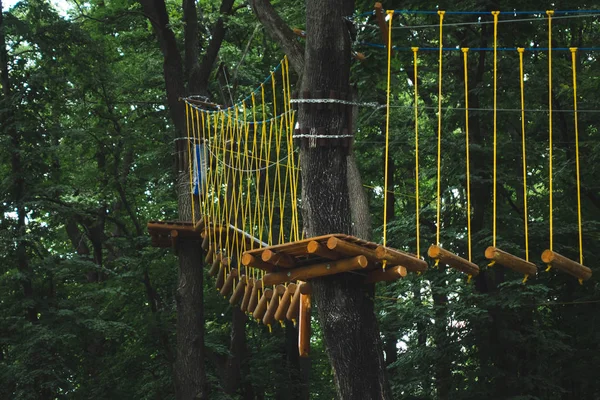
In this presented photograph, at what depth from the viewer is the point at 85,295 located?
40.6ft

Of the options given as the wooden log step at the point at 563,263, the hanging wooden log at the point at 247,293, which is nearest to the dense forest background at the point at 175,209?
the hanging wooden log at the point at 247,293

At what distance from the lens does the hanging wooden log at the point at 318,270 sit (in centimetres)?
546

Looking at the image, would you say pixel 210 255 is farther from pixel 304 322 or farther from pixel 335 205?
pixel 335 205

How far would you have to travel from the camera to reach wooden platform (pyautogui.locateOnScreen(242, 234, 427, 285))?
534 centimetres

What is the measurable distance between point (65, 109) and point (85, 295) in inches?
102

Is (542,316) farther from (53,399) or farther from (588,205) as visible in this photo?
(53,399)

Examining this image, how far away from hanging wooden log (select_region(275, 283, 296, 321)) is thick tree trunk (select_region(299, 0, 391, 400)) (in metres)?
0.52

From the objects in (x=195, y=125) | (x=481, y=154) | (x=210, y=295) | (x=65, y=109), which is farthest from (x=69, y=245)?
(x=481, y=154)

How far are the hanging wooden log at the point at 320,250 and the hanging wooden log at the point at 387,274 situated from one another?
1.25ft

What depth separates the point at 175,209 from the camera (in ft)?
47.7

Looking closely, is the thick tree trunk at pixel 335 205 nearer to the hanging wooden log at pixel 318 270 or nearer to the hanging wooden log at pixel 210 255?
the hanging wooden log at pixel 318 270

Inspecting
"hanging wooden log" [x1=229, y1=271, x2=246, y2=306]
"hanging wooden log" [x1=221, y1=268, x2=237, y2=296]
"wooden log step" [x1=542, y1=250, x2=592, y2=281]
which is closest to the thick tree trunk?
"wooden log step" [x1=542, y1=250, x2=592, y2=281]

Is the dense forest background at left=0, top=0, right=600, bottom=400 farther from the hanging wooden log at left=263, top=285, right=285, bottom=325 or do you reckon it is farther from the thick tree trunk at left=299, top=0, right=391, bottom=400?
the hanging wooden log at left=263, top=285, right=285, bottom=325

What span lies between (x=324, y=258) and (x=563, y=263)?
1.42 m
